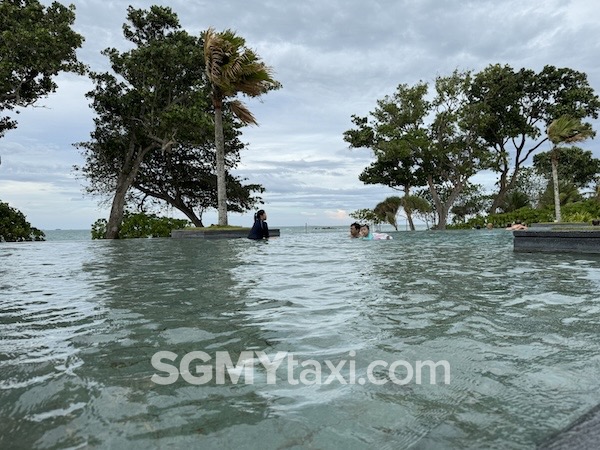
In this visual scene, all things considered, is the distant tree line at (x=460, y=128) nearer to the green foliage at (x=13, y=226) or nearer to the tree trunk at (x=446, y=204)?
the tree trunk at (x=446, y=204)

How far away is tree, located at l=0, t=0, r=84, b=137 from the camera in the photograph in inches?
712

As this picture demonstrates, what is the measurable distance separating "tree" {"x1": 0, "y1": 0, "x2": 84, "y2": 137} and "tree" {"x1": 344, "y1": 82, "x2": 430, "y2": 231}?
20.8m

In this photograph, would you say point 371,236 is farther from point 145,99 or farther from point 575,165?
point 575,165

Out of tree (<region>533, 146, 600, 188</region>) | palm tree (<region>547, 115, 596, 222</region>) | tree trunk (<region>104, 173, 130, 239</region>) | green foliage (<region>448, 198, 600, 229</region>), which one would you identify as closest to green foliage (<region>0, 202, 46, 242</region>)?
tree trunk (<region>104, 173, 130, 239</region>)

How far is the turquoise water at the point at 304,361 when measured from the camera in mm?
1886

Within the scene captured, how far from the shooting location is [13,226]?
70.3 feet

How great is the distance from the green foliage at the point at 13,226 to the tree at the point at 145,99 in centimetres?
457

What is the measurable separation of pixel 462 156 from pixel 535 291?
30791 mm

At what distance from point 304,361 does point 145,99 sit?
2506cm

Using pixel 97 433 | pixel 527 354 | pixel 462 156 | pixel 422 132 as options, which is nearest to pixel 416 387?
pixel 527 354

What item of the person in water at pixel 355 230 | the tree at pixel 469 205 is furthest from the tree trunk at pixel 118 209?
the tree at pixel 469 205

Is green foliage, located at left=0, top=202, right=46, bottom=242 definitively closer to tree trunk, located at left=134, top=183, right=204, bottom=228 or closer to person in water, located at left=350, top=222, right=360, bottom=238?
tree trunk, located at left=134, top=183, right=204, bottom=228

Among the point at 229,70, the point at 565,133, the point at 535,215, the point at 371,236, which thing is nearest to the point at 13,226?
the point at 229,70

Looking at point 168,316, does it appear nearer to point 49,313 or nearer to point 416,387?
point 49,313
